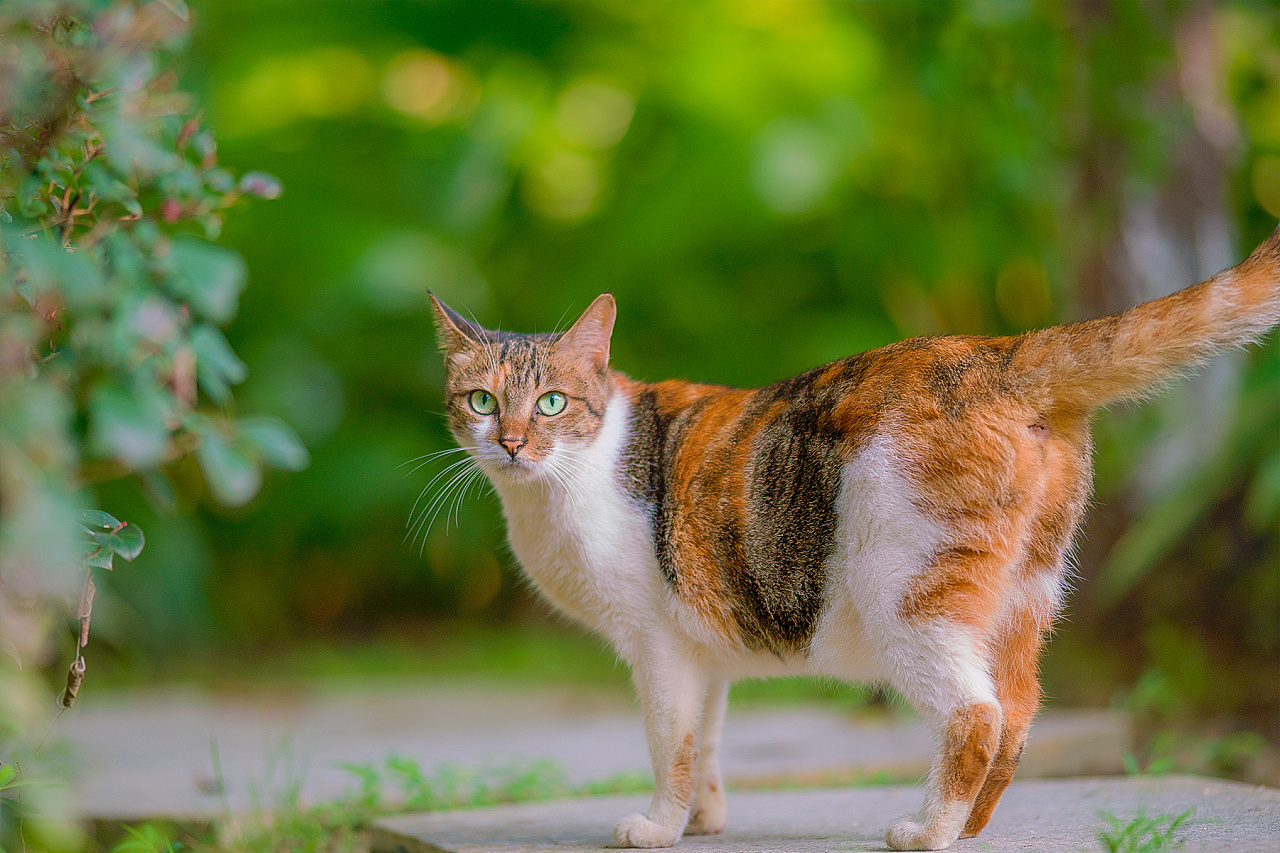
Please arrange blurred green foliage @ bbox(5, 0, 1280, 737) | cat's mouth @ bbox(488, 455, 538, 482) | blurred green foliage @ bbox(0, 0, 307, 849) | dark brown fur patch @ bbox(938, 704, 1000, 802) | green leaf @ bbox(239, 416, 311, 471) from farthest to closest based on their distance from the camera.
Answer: blurred green foliage @ bbox(5, 0, 1280, 737), cat's mouth @ bbox(488, 455, 538, 482), dark brown fur patch @ bbox(938, 704, 1000, 802), green leaf @ bbox(239, 416, 311, 471), blurred green foliage @ bbox(0, 0, 307, 849)

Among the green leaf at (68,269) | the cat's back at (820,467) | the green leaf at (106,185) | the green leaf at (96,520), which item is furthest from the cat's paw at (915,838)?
the green leaf at (106,185)

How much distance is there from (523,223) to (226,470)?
6.54 m

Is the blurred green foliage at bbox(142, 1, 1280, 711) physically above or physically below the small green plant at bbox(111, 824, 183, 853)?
above

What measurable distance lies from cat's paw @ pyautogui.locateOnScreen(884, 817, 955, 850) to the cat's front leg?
530mm

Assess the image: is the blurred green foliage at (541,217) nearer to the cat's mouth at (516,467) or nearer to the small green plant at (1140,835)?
the cat's mouth at (516,467)

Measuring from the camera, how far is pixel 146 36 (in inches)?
65.7

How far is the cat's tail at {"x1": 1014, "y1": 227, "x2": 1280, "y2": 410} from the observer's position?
210 cm

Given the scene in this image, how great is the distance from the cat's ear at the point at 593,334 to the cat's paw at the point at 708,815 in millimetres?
1175

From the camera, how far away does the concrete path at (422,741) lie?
11.8ft

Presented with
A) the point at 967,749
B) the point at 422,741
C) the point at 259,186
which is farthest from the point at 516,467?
the point at 422,741

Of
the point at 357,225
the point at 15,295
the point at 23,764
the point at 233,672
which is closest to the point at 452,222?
the point at 357,225

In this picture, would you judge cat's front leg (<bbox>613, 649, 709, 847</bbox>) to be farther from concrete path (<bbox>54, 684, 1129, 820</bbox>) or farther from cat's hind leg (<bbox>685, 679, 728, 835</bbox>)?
concrete path (<bbox>54, 684, 1129, 820</bbox>)

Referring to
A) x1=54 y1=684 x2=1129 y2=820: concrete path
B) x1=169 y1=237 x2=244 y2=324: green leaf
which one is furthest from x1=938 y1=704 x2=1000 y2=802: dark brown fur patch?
x1=169 y1=237 x2=244 y2=324: green leaf

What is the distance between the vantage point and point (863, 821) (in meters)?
2.72
